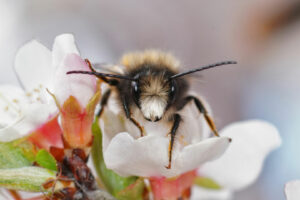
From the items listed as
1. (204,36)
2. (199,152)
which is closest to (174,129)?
(199,152)

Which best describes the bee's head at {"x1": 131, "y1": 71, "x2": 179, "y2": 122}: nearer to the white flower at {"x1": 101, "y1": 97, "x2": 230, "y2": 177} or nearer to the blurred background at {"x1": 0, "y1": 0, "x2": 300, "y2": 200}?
the white flower at {"x1": 101, "y1": 97, "x2": 230, "y2": 177}

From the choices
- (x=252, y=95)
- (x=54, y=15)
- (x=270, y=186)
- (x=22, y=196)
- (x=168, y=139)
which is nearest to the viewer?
(x=168, y=139)

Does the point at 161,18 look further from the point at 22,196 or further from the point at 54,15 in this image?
the point at 22,196

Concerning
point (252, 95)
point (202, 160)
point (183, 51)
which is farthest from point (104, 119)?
point (183, 51)

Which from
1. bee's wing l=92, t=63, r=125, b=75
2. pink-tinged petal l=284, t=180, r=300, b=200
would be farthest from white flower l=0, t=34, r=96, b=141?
pink-tinged petal l=284, t=180, r=300, b=200

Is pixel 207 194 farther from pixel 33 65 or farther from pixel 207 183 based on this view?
pixel 33 65

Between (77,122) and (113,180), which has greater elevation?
(77,122)
